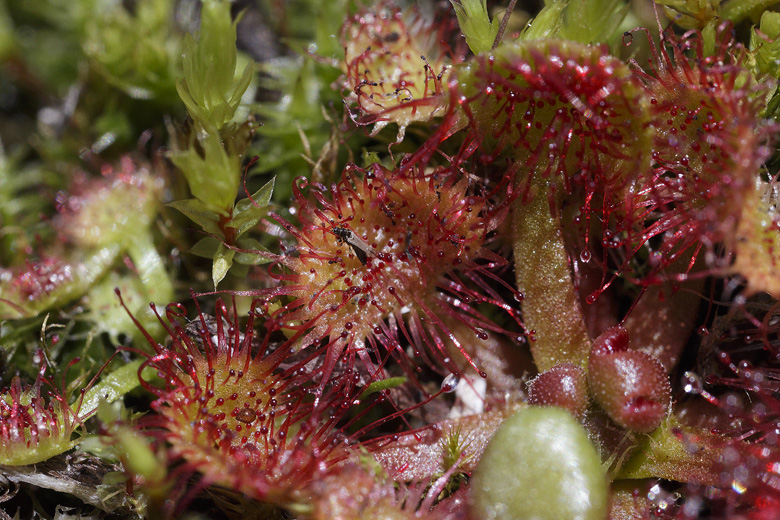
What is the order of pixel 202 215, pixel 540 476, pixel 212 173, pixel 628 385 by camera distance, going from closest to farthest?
pixel 540 476 → pixel 628 385 → pixel 212 173 → pixel 202 215

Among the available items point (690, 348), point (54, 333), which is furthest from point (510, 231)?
point (54, 333)

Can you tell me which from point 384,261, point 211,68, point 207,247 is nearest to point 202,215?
point 207,247

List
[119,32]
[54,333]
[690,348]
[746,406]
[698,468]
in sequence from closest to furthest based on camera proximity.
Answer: [698,468], [746,406], [690,348], [54,333], [119,32]

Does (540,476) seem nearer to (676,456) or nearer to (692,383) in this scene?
(676,456)

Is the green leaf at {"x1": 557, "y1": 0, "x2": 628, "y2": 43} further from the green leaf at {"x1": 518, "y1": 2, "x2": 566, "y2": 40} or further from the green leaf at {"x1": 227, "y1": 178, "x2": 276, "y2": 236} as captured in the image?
the green leaf at {"x1": 227, "y1": 178, "x2": 276, "y2": 236}

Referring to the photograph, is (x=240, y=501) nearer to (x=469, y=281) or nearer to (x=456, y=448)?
(x=456, y=448)

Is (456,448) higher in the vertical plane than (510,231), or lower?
lower

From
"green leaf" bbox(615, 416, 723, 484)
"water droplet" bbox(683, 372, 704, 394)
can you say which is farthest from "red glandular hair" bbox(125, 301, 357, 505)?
"water droplet" bbox(683, 372, 704, 394)
